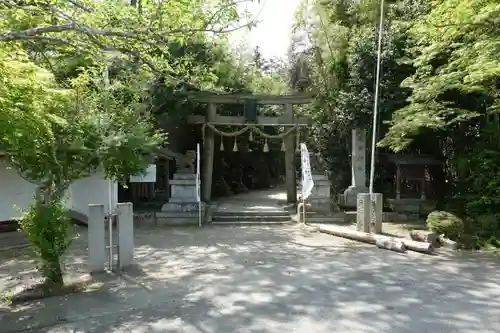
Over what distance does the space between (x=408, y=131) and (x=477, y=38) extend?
3197 mm

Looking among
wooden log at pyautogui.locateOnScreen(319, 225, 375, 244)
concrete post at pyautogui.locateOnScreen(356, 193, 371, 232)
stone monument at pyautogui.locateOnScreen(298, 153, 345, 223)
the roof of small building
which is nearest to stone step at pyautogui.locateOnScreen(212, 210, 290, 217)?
stone monument at pyautogui.locateOnScreen(298, 153, 345, 223)

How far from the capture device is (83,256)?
8.72 m

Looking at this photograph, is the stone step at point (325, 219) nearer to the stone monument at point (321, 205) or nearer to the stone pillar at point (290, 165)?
the stone monument at point (321, 205)

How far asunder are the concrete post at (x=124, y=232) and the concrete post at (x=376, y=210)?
19.7 ft

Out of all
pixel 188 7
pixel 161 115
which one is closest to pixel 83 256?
pixel 188 7

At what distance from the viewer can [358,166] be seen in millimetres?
14758

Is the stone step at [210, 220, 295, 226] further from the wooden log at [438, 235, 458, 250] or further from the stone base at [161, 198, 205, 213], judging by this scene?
the wooden log at [438, 235, 458, 250]

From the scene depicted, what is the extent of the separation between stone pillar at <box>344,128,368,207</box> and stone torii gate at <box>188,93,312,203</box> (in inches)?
82.2

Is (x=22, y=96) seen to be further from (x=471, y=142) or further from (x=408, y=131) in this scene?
(x=471, y=142)

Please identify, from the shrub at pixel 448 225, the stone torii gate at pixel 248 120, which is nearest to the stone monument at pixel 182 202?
the stone torii gate at pixel 248 120

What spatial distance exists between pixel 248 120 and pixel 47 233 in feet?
34.4

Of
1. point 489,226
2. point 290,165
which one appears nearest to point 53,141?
point 489,226

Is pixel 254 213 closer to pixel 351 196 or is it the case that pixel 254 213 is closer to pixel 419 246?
pixel 351 196

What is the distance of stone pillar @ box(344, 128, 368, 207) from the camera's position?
14641 millimetres
